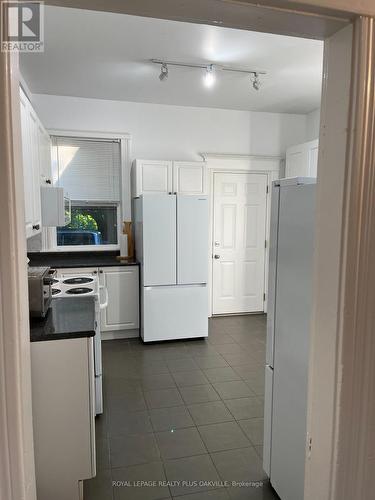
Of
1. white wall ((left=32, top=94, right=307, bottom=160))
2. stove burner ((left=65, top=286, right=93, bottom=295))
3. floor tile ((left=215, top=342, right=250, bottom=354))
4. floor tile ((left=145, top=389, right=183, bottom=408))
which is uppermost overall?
white wall ((left=32, top=94, right=307, bottom=160))

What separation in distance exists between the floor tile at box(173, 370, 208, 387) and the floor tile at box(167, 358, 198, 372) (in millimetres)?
77

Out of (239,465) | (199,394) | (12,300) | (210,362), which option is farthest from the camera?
(210,362)

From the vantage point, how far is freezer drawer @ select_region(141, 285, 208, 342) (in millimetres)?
4094

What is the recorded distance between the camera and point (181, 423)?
2617 millimetres

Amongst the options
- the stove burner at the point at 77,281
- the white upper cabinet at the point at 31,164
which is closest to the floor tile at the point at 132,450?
the stove burner at the point at 77,281

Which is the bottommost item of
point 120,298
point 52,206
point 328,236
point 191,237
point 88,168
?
point 120,298

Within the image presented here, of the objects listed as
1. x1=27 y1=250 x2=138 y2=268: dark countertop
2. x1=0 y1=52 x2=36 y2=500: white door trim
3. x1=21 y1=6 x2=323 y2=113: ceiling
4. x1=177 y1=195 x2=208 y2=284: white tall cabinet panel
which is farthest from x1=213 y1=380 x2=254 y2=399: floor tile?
x1=21 y1=6 x2=323 y2=113: ceiling

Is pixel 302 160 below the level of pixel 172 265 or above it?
above

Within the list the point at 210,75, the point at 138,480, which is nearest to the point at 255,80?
the point at 210,75

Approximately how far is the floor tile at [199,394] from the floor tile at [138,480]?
780 mm

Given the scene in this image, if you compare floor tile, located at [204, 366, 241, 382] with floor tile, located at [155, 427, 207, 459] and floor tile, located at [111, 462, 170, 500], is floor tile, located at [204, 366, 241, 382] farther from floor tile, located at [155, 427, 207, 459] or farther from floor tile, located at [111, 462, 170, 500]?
floor tile, located at [111, 462, 170, 500]

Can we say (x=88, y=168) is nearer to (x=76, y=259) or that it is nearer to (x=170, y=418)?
(x=76, y=259)

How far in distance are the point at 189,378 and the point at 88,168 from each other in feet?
9.12

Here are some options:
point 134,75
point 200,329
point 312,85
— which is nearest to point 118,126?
point 134,75
